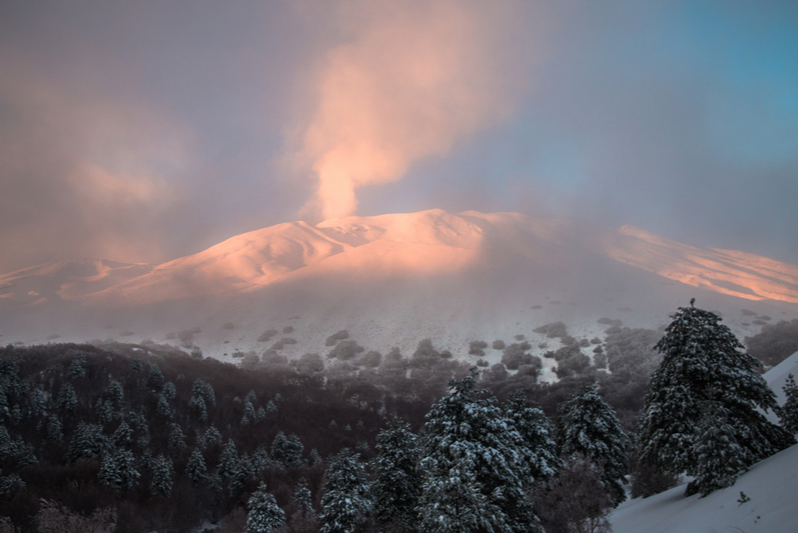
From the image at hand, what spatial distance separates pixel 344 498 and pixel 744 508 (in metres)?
20.2

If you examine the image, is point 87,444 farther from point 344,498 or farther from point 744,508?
point 744,508

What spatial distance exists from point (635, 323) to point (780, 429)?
196 meters

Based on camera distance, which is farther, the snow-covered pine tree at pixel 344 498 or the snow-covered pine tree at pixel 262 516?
the snow-covered pine tree at pixel 262 516

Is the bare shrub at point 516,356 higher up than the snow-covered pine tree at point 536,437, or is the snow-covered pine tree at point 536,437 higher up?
the snow-covered pine tree at point 536,437

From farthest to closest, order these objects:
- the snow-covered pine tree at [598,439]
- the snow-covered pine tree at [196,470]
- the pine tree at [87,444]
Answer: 1. the pine tree at [87,444]
2. the snow-covered pine tree at [196,470]
3. the snow-covered pine tree at [598,439]

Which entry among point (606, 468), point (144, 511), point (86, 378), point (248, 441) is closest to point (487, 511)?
point (606, 468)

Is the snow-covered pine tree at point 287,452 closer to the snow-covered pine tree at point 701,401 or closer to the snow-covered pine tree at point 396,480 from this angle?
the snow-covered pine tree at point 396,480

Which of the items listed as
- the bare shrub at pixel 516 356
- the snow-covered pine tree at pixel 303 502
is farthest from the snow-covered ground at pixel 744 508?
the bare shrub at pixel 516 356

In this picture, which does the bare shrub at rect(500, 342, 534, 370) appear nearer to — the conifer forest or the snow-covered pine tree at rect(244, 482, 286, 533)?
the conifer forest

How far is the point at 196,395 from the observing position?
91.9 metres

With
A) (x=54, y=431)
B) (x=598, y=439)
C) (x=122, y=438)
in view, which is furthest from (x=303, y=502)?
(x=54, y=431)

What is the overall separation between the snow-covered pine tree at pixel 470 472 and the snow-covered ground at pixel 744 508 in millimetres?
5903

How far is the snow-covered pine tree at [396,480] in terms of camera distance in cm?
2036

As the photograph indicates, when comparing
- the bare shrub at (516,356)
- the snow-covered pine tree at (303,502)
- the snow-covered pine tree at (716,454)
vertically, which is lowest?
the bare shrub at (516,356)
